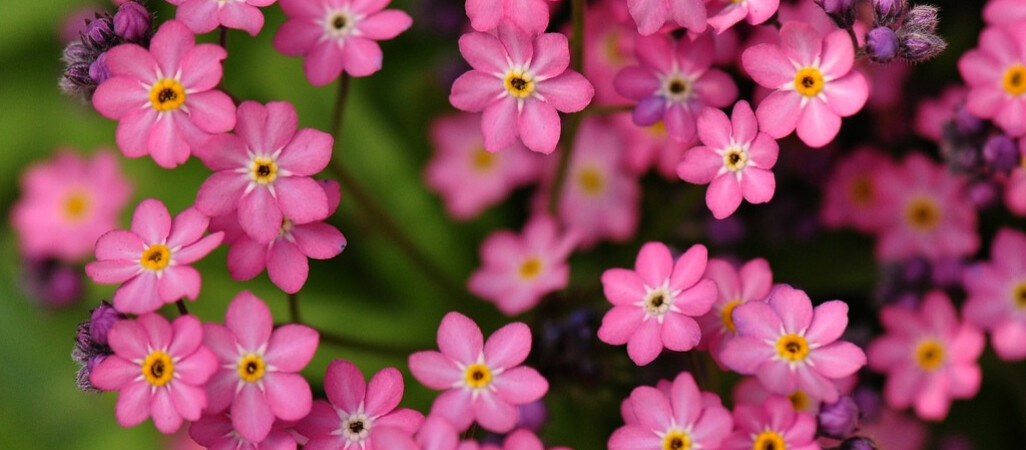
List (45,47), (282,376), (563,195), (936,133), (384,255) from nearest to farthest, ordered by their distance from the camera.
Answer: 1. (282,376)
2. (936,133)
3. (384,255)
4. (563,195)
5. (45,47)

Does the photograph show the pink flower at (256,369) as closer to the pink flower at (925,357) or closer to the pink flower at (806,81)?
the pink flower at (806,81)

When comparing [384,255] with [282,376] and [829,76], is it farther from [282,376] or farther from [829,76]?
[829,76]

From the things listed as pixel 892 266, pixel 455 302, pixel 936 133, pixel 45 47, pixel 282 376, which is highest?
pixel 45 47

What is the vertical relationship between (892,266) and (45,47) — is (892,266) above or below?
below

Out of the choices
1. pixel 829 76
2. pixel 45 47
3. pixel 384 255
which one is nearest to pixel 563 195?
pixel 384 255

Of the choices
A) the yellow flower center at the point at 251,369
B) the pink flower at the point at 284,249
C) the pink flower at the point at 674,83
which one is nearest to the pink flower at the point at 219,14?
the pink flower at the point at 284,249

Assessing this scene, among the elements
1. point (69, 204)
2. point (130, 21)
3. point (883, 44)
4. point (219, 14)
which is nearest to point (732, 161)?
point (883, 44)

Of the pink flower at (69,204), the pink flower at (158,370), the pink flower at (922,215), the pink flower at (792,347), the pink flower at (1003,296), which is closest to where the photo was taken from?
the pink flower at (158,370)
